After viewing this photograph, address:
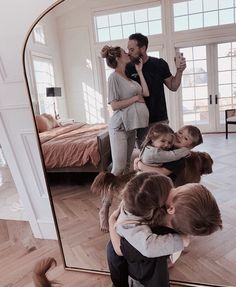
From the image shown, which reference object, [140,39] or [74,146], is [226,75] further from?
[74,146]

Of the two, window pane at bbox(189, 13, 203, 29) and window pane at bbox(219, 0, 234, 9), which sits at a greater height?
window pane at bbox(219, 0, 234, 9)

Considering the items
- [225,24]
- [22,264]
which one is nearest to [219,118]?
[225,24]

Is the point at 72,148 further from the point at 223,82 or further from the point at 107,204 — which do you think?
the point at 223,82

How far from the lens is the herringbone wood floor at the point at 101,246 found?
4.46ft

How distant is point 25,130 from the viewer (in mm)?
1769

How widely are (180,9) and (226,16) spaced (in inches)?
7.7

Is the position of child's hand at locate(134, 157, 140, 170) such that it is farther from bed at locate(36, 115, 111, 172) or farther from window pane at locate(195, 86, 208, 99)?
window pane at locate(195, 86, 208, 99)

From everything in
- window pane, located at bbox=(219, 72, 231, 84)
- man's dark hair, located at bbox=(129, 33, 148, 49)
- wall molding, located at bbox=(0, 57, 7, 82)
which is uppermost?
man's dark hair, located at bbox=(129, 33, 148, 49)

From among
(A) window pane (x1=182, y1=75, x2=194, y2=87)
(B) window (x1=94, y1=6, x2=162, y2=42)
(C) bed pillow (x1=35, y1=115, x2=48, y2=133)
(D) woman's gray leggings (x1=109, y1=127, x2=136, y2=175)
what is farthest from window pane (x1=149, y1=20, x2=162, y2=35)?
(C) bed pillow (x1=35, y1=115, x2=48, y2=133)

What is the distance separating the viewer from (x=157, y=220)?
4.05ft

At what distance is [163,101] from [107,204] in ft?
1.96

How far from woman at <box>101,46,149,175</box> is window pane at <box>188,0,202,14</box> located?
0.31m

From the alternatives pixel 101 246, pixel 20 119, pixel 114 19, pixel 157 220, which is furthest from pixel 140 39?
pixel 101 246

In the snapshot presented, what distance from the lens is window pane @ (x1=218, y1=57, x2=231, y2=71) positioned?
4.13 ft
